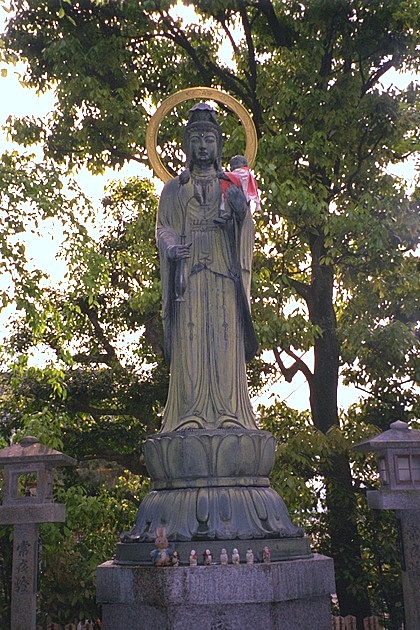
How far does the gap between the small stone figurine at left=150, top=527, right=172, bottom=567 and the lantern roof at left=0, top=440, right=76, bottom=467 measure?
291 cm

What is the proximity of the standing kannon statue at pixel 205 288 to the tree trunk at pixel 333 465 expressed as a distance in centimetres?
405

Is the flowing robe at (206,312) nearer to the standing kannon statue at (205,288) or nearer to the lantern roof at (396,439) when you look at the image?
the standing kannon statue at (205,288)

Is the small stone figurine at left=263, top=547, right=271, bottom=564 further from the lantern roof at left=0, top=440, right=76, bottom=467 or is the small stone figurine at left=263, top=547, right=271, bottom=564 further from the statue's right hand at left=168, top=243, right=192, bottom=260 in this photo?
the lantern roof at left=0, top=440, right=76, bottom=467

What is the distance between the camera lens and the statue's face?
23.4 ft

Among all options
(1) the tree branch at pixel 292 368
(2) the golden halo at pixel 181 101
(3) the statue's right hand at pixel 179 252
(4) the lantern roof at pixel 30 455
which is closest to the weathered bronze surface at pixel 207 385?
(3) the statue's right hand at pixel 179 252

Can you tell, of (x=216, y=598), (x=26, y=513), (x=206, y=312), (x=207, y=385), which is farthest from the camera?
(x=26, y=513)

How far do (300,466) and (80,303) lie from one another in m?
5.42

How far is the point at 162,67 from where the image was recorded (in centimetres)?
1183

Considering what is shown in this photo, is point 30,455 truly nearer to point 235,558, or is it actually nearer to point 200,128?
point 235,558

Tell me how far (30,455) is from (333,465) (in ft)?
14.9

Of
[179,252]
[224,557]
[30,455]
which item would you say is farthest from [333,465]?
[224,557]

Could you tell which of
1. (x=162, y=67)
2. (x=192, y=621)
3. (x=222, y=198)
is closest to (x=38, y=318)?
(x=222, y=198)

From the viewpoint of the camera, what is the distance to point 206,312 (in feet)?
22.1

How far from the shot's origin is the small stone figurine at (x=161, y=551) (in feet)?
17.3
